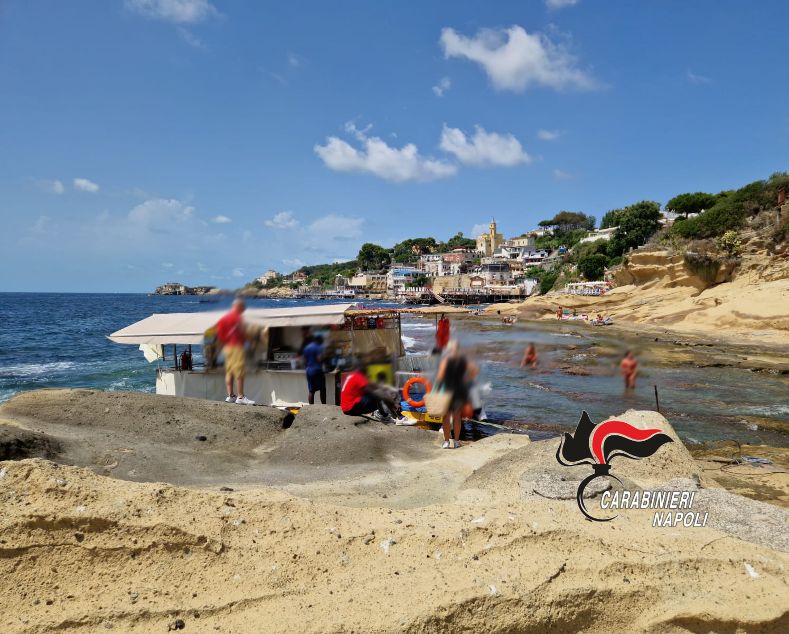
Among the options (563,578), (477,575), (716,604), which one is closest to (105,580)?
(477,575)

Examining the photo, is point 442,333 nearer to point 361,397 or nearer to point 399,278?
point 361,397

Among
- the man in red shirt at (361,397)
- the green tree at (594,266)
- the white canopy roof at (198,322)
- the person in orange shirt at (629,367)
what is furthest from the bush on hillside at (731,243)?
the man in red shirt at (361,397)

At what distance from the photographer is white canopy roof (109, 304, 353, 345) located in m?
12.5

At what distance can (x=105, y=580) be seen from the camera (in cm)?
376

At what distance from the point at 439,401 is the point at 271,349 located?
207 inches

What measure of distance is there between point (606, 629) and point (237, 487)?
4.30 metres

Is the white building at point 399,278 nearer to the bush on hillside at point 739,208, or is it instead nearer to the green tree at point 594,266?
the green tree at point 594,266

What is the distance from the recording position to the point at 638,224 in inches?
2990

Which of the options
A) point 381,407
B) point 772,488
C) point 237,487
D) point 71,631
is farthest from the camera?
point 381,407

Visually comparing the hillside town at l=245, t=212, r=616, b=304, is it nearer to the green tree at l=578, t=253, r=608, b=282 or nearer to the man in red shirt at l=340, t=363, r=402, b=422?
the green tree at l=578, t=253, r=608, b=282

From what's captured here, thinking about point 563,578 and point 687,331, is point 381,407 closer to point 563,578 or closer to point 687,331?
point 563,578

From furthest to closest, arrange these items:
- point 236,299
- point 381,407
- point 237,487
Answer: point 381,407 < point 236,299 < point 237,487

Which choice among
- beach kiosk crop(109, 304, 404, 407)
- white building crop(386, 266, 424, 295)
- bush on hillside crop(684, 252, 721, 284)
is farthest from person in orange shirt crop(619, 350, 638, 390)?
white building crop(386, 266, 424, 295)

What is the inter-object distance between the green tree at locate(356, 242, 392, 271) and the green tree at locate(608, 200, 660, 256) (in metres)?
115
